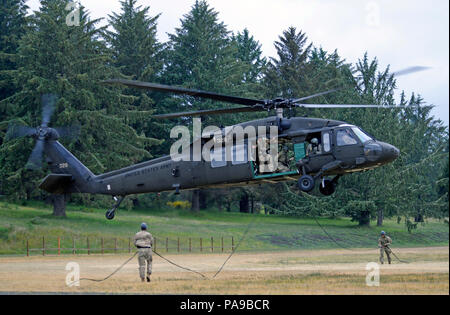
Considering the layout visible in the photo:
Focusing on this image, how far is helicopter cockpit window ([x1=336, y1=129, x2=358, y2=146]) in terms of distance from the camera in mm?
22375

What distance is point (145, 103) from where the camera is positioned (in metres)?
61.3

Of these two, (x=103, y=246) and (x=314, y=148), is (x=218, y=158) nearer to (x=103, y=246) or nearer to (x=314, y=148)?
(x=314, y=148)

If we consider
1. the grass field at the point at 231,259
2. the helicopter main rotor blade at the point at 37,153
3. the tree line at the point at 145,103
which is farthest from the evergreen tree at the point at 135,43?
the helicopter main rotor blade at the point at 37,153

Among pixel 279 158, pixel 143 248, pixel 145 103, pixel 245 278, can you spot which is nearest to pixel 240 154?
pixel 279 158

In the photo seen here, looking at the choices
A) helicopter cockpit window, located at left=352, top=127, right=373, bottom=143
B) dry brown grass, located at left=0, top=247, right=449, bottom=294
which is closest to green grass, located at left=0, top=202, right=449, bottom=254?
dry brown grass, located at left=0, top=247, right=449, bottom=294

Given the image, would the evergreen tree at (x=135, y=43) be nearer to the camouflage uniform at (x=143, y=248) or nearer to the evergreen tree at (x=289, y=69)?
the evergreen tree at (x=289, y=69)

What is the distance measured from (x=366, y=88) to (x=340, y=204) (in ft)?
34.0

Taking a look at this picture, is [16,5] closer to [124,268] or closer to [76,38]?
[76,38]

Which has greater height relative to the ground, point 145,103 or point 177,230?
Answer: point 145,103

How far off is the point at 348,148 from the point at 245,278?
6068 millimetres

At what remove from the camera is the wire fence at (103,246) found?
36.9 meters

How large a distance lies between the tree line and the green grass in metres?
1.62

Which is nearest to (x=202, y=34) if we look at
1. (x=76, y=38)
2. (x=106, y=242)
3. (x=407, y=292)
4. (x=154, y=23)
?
(x=154, y=23)

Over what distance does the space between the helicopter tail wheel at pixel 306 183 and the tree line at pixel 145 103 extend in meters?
17.7
